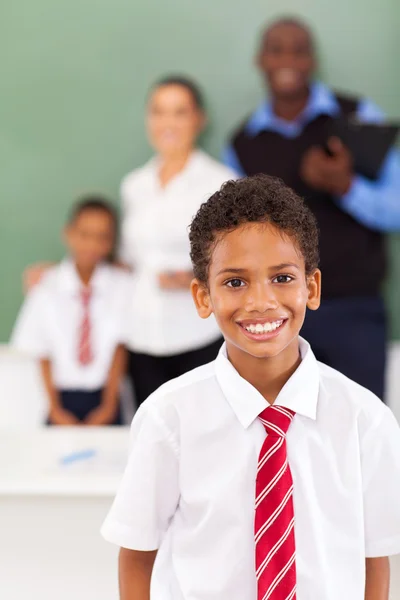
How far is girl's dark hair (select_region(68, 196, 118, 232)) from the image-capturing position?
2.77 m

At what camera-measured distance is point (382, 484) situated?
3.19ft

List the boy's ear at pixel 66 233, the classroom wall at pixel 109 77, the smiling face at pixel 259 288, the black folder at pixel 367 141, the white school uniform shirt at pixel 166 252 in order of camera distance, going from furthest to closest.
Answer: the boy's ear at pixel 66 233 < the classroom wall at pixel 109 77 < the white school uniform shirt at pixel 166 252 < the black folder at pixel 367 141 < the smiling face at pixel 259 288

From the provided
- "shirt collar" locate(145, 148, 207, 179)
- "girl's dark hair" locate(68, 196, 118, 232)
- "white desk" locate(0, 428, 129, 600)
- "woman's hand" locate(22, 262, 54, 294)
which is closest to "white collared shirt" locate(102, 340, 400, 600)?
"white desk" locate(0, 428, 129, 600)

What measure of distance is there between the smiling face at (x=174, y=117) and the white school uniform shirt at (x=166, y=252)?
3.0 inches

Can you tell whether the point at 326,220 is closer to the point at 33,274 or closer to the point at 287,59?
the point at 287,59

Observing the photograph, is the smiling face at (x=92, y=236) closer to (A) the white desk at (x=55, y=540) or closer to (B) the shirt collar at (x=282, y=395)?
(A) the white desk at (x=55, y=540)

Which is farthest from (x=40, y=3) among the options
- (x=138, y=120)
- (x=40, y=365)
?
(x=40, y=365)

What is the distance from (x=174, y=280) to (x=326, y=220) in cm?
58

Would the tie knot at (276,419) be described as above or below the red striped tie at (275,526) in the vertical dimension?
above

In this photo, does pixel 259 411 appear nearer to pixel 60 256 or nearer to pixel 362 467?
pixel 362 467

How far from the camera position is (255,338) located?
36.6 inches

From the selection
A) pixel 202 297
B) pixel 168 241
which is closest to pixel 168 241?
pixel 168 241

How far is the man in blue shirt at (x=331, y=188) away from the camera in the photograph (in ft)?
8.34

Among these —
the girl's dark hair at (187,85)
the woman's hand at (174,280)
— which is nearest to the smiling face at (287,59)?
the girl's dark hair at (187,85)
